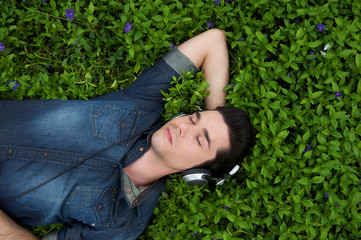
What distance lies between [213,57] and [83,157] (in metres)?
1.85

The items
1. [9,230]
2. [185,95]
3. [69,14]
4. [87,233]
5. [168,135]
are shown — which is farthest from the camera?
[69,14]

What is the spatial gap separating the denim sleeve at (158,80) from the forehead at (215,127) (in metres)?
0.59

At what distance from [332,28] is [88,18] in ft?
8.89

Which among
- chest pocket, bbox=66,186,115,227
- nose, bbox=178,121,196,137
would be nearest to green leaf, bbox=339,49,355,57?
nose, bbox=178,121,196,137

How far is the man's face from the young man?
0.01m

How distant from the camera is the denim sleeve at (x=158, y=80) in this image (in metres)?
3.27

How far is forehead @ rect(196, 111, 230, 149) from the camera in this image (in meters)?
2.98

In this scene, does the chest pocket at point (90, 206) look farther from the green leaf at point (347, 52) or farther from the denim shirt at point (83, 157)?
the green leaf at point (347, 52)

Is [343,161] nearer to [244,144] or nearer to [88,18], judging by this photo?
[244,144]

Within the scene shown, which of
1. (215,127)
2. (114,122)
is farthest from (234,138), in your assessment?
(114,122)

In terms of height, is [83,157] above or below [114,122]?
below

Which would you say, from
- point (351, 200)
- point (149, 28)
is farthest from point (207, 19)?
point (351, 200)

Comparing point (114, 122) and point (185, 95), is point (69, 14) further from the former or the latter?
point (185, 95)

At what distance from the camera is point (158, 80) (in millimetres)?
3287
